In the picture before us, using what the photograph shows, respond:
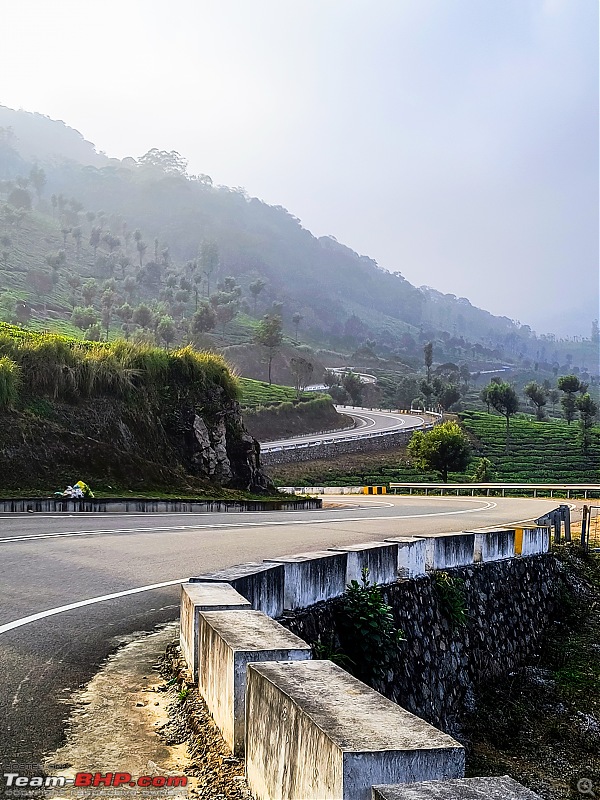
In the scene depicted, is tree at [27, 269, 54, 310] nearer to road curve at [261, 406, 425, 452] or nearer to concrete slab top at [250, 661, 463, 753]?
road curve at [261, 406, 425, 452]

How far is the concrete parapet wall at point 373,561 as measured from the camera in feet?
32.0

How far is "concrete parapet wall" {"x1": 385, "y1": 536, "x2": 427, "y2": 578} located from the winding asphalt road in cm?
244

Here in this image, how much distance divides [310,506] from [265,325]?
106405 mm

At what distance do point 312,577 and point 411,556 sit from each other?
3091 millimetres

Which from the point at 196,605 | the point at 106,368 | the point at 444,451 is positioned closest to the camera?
the point at 196,605

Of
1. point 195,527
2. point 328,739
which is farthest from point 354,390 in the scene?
point 328,739

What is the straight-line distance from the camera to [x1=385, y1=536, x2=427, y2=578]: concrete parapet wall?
11182 mm

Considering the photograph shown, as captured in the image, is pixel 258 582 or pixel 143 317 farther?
pixel 143 317

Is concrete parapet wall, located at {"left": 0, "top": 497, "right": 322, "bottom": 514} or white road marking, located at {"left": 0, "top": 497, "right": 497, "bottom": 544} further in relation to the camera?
concrete parapet wall, located at {"left": 0, "top": 497, "right": 322, "bottom": 514}

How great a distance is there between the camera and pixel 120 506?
2300cm

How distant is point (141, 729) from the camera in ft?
16.6

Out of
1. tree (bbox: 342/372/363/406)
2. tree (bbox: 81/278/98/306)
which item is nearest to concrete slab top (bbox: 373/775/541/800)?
tree (bbox: 342/372/363/406)

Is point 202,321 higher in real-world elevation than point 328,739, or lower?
higher

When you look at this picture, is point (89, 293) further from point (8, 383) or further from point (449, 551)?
point (449, 551)
